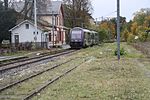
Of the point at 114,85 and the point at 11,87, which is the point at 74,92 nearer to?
the point at 114,85

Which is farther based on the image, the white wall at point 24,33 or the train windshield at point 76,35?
the white wall at point 24,33

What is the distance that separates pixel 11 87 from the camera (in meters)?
15.0

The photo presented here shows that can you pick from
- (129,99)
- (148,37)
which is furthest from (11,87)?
(148,37)

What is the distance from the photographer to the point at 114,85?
1459cm

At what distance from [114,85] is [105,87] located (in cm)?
65

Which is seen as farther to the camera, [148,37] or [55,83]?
[148,37]

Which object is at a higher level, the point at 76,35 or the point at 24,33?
the point at 24,33

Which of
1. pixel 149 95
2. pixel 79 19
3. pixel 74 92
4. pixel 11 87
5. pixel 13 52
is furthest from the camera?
pixel 79 19

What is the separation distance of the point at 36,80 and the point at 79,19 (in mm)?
86574

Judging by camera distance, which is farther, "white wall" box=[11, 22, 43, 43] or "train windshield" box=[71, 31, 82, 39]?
"white wall" box=[11, 22, 43, 43]

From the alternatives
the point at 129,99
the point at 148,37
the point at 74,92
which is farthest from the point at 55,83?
the point at 148,37

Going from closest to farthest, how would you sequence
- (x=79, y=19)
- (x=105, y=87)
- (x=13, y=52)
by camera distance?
(x=105, y=87) → (x=13, y=52) → (x=79, y=19)

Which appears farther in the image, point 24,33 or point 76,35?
point 24,33

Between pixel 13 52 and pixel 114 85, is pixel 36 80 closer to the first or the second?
pixel 114 85
